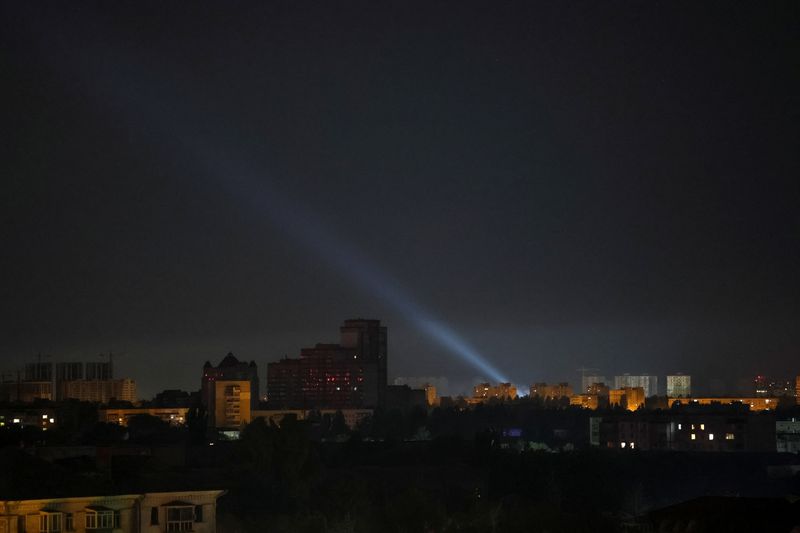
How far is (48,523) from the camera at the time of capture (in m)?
26.5

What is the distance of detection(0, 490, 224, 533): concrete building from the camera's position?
2647cm

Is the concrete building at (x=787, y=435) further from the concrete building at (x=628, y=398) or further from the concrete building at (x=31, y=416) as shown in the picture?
the concrete building at (x=628, y=398)

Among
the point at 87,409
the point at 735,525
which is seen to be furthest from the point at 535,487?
the point at 87,409

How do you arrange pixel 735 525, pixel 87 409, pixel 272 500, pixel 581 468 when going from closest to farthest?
1. pixel 735 525
2. pixel 272 500
3. pixel 581 468
4. pixel 87 409

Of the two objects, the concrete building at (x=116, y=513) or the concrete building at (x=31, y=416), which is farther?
the concrete building at (x=31, y=416)

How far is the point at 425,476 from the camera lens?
231 feet

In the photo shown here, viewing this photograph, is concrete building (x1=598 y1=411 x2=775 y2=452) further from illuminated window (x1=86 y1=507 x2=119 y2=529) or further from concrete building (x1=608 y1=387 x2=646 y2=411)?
illuminated window (x1=86 y1=507 x2=119 y2=529)

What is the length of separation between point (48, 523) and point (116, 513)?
→ 1.41 metres

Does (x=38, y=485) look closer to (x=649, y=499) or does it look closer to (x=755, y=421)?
(x=649, y=499)

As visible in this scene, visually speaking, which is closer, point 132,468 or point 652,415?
point 132,468

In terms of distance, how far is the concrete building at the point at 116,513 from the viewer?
26.5 metres

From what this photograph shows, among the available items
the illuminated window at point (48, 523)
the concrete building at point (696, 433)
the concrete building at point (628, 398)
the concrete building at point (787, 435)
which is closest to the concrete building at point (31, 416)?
the concrete building at point (696, 433)

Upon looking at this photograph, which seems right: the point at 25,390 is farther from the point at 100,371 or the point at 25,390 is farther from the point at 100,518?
the point at 100,518

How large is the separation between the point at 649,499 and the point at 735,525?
40101mm
